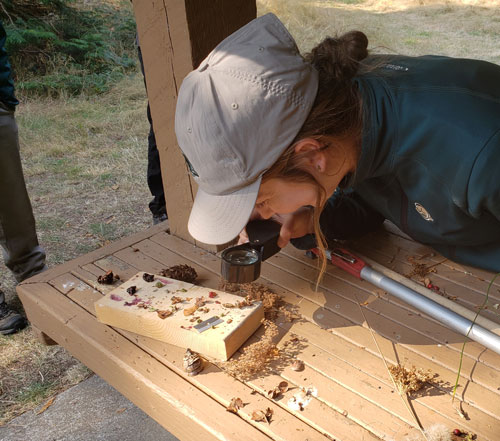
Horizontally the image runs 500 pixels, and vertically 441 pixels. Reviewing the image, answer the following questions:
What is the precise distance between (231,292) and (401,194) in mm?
589

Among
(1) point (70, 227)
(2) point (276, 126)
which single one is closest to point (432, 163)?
(2) point (276, 126)

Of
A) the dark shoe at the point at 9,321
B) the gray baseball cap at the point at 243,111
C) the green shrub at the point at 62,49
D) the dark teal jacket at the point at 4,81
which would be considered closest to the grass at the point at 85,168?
the dark shoe at the point at 9,321

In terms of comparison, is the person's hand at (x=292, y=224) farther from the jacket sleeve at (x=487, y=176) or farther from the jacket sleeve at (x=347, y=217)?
the jacket sleeve at (x=487, y=176)

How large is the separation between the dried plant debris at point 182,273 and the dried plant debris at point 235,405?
1.78ft

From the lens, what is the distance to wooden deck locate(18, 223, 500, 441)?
107cm

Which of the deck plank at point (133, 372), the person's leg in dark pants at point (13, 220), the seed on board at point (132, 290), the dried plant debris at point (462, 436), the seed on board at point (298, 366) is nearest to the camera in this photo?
the dried plant debris at point (462, 436)


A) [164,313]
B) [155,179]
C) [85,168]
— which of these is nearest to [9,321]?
[155,179]

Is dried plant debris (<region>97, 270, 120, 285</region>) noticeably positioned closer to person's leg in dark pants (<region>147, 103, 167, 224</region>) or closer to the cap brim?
the cap brim

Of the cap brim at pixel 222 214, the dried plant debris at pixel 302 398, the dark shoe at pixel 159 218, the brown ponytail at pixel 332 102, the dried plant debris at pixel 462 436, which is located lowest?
the dark shoe at pixel 159 218

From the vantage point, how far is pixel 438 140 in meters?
1.20

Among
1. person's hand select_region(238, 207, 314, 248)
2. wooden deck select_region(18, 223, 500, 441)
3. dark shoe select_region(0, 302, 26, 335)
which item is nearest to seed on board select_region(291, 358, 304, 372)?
wooden deck select_region(18, 223, 500, 441)

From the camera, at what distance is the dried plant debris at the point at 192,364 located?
123 centimetres

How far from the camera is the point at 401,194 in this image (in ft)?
4.83

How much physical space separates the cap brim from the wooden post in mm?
563
